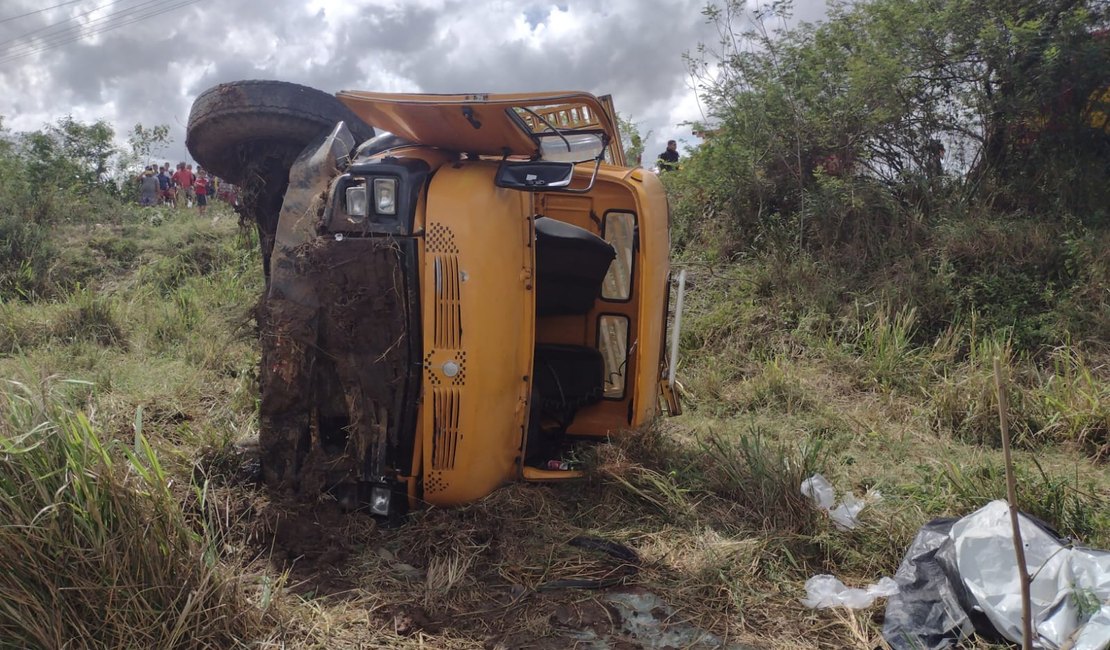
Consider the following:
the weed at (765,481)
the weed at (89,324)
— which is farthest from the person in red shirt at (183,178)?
the weed at (765,481)

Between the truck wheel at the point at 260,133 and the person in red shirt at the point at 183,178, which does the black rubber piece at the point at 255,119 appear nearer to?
the truck wheel at the point at 260,133

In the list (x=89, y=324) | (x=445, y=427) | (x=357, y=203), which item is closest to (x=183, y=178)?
(x=89, y=324)

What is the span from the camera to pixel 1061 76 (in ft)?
25.8

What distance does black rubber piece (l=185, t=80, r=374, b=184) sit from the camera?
162 inches

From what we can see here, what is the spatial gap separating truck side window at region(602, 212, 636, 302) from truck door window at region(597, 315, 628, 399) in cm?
15

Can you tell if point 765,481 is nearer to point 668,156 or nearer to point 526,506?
point 526,506

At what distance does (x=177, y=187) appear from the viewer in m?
Result: 15.5

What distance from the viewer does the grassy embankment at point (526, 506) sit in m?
2.46

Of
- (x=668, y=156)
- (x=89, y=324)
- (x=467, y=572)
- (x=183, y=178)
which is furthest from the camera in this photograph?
(x=183, y=178)

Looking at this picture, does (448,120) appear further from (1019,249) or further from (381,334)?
(1019,249)

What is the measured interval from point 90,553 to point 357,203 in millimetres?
1720

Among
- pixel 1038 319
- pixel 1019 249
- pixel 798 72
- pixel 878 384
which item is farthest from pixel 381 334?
pixel 798 72

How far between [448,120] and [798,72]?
22.0 feet

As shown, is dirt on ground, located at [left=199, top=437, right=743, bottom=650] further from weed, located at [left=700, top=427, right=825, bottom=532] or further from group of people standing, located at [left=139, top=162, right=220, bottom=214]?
group of people standing, located at [left=139, top=162, right=220, bottom=214]
